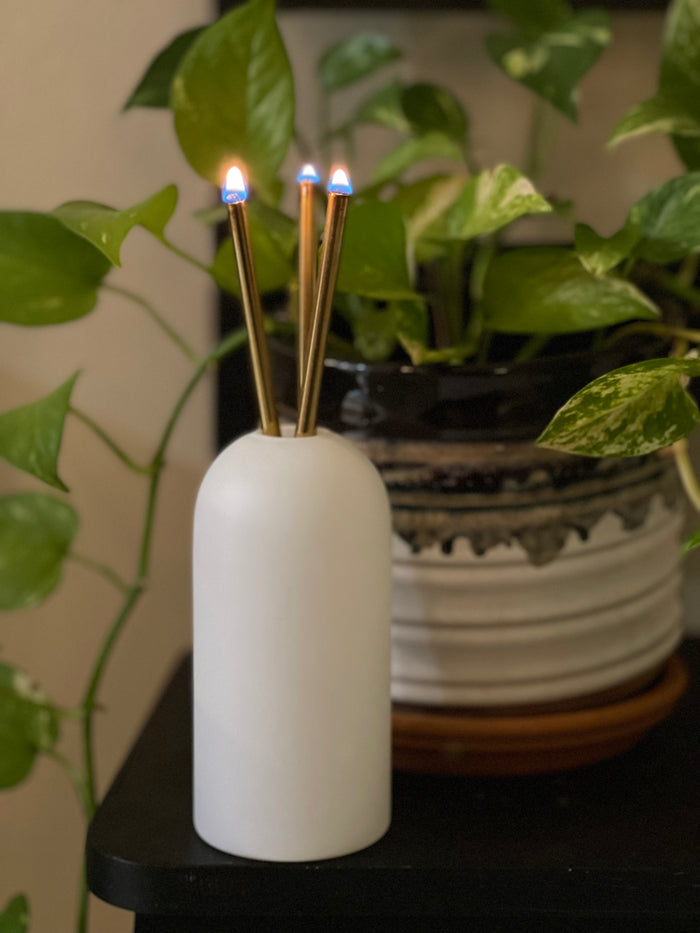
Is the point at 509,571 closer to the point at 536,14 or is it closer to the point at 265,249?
the point at 265,249

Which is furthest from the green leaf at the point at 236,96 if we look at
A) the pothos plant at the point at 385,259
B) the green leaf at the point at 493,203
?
the green leaf at the point at 493,203

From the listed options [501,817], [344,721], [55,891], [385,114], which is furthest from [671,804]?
[55,891]

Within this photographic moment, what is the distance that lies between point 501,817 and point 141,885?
180 millimetres

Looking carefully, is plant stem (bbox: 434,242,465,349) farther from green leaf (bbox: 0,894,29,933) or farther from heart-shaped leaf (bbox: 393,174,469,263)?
green leaf (bbox: 0,894,29,933)

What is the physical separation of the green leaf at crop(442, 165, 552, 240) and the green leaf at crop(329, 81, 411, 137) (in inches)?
8.3

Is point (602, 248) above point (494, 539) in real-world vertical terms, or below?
above

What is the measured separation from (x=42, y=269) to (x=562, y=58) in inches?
13.6

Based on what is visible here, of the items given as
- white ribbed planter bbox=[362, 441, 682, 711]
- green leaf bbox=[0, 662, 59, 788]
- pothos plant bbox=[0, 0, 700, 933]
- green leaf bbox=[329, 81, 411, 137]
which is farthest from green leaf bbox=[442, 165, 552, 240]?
green leaf bbox=[0, 662, 59, 788]

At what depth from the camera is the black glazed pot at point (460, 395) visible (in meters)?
0.53

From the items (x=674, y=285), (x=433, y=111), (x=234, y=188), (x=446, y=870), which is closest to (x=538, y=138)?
(x=433, y=111)

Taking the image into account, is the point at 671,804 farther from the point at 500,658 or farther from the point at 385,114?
the point at 385,114

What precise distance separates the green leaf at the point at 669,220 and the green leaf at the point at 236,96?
0.18 m

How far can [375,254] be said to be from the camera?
0.52 meters

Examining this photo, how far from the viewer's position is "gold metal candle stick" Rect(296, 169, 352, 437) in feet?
1.47
